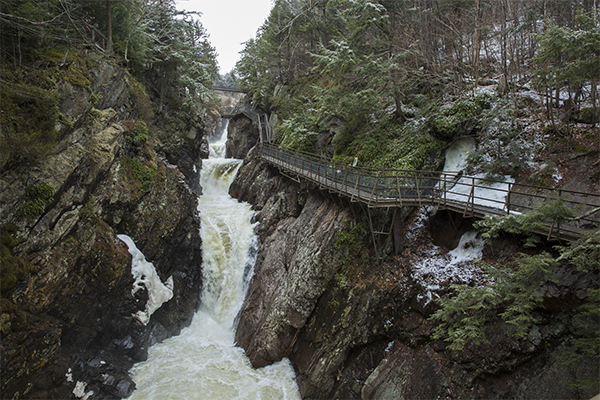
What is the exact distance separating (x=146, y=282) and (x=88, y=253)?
10.1ft

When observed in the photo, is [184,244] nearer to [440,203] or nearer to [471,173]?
[440,203]

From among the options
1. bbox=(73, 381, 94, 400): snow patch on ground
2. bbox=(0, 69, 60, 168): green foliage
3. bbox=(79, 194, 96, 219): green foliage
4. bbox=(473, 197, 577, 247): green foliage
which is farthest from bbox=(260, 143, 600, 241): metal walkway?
bbox=(73, 381, 94, 400): snow patch on ground

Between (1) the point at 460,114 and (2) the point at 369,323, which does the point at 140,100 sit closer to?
(1) the point at 460,114

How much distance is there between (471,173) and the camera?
11.0 m

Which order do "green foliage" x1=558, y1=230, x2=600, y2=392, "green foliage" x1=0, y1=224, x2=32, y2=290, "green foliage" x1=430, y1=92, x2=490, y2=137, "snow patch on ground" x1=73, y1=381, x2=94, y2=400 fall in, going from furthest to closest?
"green foliage" x1=430, y1=92, x2=490, y2=137 → "snow patch on ground" x1=73, y1=381, x2=94, y2=400 → "green foliage" x1=0, y1=224, x2=32, y2=290 → "green foliage" x1=558, y1=230, x2=600, y2=392

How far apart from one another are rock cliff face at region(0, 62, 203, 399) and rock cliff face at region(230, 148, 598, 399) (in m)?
4.87

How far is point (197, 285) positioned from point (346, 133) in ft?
38.7

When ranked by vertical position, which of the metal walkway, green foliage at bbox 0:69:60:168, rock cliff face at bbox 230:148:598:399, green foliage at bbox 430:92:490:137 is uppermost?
green foliage at bbox 430:92:490:137

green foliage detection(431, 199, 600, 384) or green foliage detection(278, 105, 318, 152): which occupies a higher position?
green foliage detection(278, 105, 318, 152)

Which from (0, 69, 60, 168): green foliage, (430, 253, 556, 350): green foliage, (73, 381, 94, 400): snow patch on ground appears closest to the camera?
(430, 253, 556, 350): green foliage

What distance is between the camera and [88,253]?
11.4 m

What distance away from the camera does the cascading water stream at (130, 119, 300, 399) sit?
1084 cm

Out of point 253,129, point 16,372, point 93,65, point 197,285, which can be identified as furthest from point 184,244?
point 253,129

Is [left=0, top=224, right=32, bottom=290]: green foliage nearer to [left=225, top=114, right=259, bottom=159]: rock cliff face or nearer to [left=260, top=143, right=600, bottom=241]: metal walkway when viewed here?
[left=260, top=143, right=600, bottom=241]: metal walkway
